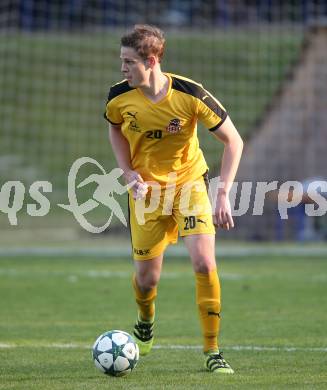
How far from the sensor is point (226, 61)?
24469mm

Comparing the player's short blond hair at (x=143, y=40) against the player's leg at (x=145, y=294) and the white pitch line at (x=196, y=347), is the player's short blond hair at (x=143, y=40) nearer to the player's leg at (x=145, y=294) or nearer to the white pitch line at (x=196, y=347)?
the player's leg at (x=145, y=294)

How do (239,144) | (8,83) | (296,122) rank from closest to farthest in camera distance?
1. (239,144)
2. (296,122)
3. (8,83)

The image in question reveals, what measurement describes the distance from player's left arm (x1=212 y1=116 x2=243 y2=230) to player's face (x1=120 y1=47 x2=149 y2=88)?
667 millimetres

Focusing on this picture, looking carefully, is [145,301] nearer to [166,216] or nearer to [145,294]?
[145,294]

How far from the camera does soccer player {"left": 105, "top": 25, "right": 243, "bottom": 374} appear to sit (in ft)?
23.0

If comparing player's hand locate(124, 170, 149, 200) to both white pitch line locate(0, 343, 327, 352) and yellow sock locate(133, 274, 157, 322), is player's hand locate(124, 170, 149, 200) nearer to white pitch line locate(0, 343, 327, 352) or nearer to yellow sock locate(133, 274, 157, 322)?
yellow sock locate(133, 274, 157, 322)

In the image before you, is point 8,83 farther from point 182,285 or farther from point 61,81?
point 182,285

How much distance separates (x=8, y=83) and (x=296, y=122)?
828cm

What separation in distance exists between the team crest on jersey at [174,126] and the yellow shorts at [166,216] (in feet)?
1.35

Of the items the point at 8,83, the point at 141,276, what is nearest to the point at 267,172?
the point at 8,83

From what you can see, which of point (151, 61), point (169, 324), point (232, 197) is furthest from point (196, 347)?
point (232, 197)

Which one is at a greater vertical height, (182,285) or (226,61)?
(226,61)

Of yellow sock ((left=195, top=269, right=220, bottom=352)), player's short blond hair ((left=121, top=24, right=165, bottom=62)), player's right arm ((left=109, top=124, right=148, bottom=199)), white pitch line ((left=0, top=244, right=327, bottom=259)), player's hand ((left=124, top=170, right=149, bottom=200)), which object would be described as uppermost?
player's short blond hair ((left=121, top=24, right=165, bottom=62))

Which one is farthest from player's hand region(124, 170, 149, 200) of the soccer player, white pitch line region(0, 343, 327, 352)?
white pitch line region(0, 343, 327, 352)
